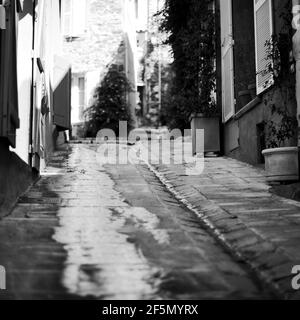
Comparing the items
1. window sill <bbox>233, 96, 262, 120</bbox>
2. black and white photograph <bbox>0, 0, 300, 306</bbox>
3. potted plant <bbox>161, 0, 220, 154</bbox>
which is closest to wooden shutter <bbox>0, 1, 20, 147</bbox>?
black and white photograph <bbox>0, 0, 300, 306</bbox>

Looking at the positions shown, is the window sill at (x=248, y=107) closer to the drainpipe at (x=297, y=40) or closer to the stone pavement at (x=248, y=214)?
the stone pavement at (x=248, y=214)

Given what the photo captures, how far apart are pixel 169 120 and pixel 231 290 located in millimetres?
12028

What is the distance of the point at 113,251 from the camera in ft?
12.1

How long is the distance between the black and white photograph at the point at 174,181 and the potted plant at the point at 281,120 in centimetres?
2

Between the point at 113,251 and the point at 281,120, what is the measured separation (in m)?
4.11

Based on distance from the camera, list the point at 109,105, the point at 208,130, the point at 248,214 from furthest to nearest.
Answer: the point at 109,105 → the point at 208,130 → the point at 248,214

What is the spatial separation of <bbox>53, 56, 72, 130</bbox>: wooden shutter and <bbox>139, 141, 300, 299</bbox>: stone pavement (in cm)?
372

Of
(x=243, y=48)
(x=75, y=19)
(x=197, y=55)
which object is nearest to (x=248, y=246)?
(x=243, y=48)

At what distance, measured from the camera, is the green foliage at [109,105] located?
17.1 meters

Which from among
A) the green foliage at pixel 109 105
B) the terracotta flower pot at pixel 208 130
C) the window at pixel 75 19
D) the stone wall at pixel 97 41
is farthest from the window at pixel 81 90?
the terracotta flower pot at pixel 208 130

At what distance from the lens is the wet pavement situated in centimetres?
300

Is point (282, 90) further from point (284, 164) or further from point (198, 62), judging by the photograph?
point (198, 62)

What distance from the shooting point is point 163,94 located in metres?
19.8

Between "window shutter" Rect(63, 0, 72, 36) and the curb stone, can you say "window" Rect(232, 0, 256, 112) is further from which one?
"window shutter" Rect(63, 0, 72, 36)
